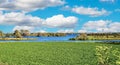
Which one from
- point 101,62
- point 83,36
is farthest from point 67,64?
point 83,36

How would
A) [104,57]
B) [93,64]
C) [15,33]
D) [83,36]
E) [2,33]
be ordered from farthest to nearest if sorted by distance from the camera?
[2,33] → [15,33] → [83,36] → [93,64] → [104,57]

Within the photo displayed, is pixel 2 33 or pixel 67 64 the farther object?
pixel 2 33

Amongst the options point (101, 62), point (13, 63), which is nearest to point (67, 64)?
point (13, 63)

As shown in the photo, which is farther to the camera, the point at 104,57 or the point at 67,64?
the point at 67,64

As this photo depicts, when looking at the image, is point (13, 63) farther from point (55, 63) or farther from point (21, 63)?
point (55, 63)

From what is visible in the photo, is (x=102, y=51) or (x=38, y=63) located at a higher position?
(x=102, y=51)

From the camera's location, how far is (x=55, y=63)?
32250mm

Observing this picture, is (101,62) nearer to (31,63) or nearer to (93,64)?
(93,64)

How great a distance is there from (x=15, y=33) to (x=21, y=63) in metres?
152

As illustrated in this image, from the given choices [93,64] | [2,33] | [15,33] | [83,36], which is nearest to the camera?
[93,64]

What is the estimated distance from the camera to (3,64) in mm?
31422

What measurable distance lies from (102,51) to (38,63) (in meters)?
15.4

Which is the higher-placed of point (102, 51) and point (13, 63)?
point (102, 51)

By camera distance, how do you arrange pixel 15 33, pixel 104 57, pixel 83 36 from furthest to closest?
1. pixel 15 33
2. pixel 83 36
3. pixel 104 57
